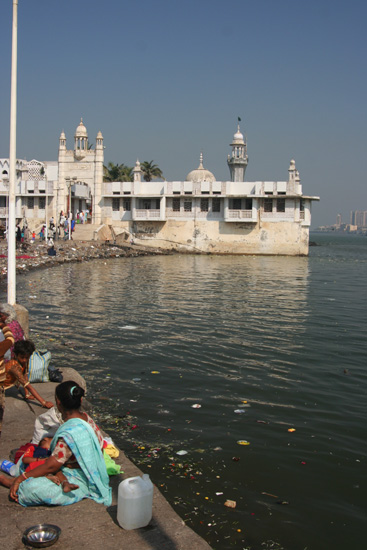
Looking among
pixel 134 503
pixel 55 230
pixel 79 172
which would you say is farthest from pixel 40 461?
pixel 79 172

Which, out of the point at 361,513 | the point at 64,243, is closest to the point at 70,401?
the point at 361,513

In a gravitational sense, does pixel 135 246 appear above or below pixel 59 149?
below

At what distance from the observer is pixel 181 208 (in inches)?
1806

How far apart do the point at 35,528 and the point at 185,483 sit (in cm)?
203

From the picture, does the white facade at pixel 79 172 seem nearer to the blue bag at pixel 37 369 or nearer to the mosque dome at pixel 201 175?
the mosque dome at pixel 201 175

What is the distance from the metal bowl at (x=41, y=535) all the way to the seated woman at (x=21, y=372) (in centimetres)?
288

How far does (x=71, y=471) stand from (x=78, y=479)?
9cm

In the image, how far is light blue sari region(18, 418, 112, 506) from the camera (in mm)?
4512

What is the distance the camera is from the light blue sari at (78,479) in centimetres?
451

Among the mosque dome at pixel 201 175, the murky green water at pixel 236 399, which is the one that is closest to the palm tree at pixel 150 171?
the mosque dome at pixel 201 175

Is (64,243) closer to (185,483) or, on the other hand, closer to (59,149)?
(59,149)

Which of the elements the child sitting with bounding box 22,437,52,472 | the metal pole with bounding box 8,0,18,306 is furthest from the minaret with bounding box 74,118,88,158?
the child sitting with bounding box 22,437,52,472

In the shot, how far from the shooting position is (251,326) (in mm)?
14039

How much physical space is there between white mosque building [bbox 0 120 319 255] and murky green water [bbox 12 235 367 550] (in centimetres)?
2614
